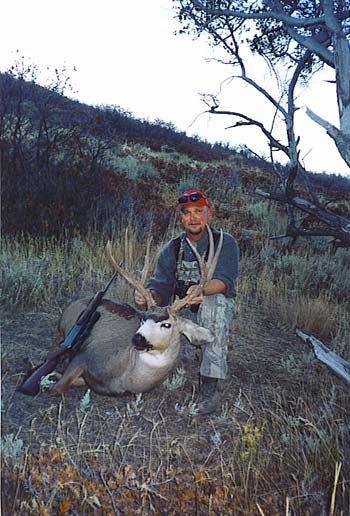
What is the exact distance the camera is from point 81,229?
179 inches

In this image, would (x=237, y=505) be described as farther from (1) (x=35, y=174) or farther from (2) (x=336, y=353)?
(1) (x=35, y=174)

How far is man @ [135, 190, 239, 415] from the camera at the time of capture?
3.34 metres

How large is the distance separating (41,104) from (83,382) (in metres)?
2.32

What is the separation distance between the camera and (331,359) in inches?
127

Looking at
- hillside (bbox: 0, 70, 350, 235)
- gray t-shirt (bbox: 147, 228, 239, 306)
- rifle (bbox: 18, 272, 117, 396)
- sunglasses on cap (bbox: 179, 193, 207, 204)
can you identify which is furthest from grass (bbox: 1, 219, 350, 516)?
sunglasses on cap (bbox: 179, 193, 207, 204)

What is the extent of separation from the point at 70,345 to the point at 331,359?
1593 mm

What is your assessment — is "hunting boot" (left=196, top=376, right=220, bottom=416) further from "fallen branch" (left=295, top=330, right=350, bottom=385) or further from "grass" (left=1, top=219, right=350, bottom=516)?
"fallen branch" (left=295, top=330, right=350, bottom=385)

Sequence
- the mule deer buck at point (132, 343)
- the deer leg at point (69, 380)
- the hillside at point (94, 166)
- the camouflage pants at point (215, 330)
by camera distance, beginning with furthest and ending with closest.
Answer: the hillside at point (94, 166) → the camouflage pants at point (215, 330) → the deer leg at point (69, 380) → the mule deer buck at point (132, 343)

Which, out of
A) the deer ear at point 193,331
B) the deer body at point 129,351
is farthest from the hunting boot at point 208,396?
the deer ear at point 193,331

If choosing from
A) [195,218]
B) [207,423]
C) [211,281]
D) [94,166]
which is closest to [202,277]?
[211,281]

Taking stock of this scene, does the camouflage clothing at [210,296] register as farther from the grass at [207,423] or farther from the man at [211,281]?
the grass at [207,423]

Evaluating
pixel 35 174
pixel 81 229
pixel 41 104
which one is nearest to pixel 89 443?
pixel 81 229

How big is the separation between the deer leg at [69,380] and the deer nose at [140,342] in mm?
593

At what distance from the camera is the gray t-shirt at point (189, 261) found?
11.0ft
